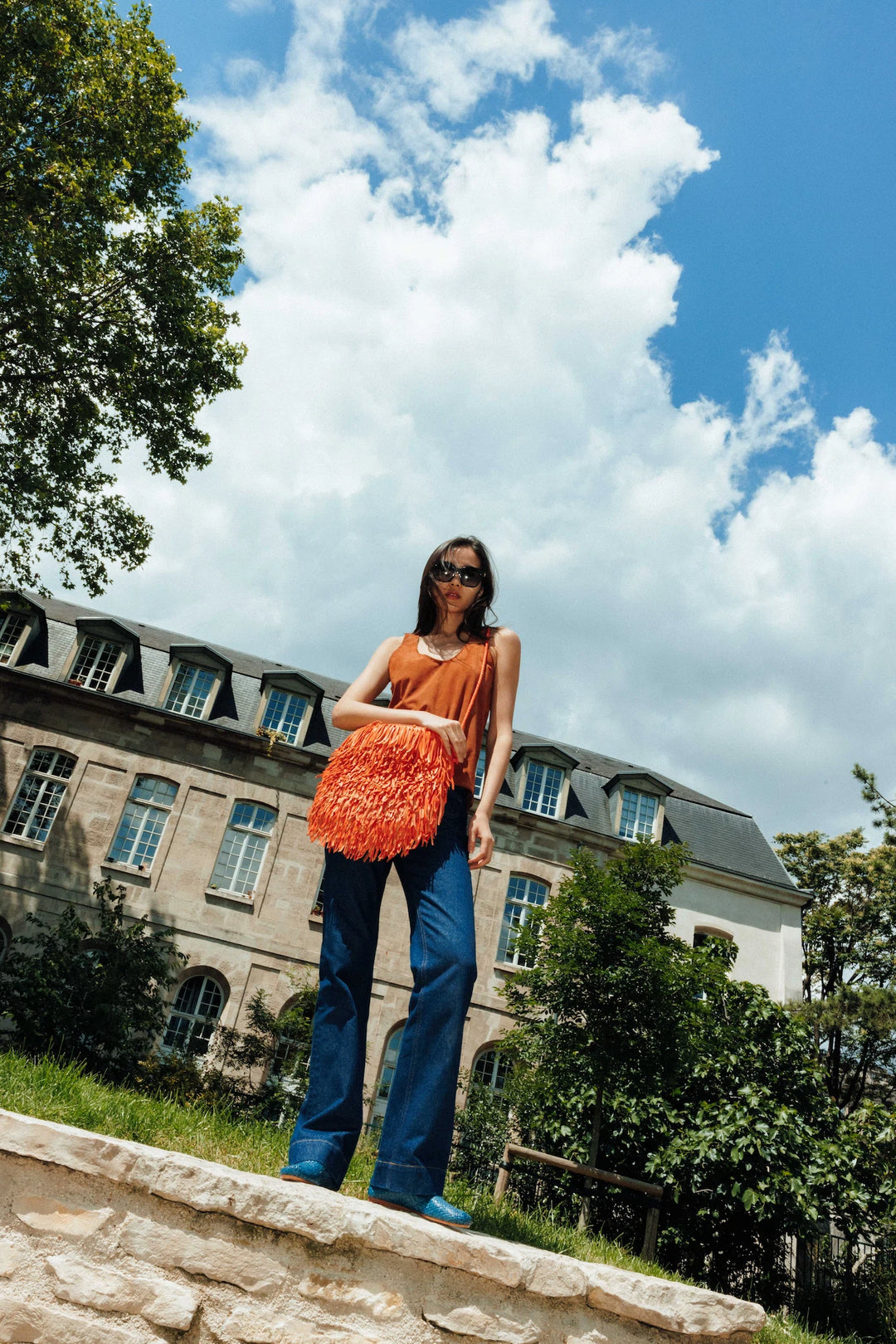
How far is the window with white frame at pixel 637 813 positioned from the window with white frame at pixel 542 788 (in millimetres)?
1844

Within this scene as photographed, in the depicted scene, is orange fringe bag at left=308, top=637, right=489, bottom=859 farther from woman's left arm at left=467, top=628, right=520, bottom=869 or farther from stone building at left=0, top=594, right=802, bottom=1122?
stone building at left=0, top=594, right=802, bottom=1122

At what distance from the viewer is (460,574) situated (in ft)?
11.4

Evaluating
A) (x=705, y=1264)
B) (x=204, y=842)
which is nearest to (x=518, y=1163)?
(x=705, y=1264)

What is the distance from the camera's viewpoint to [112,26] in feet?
43.5

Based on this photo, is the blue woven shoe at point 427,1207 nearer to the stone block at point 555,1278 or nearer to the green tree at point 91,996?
the stone block at point 555,1278

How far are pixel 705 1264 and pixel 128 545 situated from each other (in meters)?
14.3

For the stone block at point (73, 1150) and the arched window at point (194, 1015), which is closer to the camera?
the stone block at point (73, 1150)

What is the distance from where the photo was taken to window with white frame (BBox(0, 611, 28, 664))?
70.2ft

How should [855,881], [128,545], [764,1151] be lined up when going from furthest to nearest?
1. [855,881]
2. [128,545]
3. [764,1151]

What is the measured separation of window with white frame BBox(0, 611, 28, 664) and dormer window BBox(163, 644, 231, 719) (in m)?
3.75

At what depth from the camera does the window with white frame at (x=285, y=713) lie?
22.3 meters

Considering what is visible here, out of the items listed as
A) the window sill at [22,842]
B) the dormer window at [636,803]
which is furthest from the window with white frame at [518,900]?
the window sill at [22,842]

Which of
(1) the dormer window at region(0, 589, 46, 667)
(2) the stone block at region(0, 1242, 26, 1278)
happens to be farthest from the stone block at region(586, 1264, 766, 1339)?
(1) the dormer window at region(0, 589, 46, 667)

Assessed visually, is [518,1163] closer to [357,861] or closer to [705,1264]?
[705,1264]
